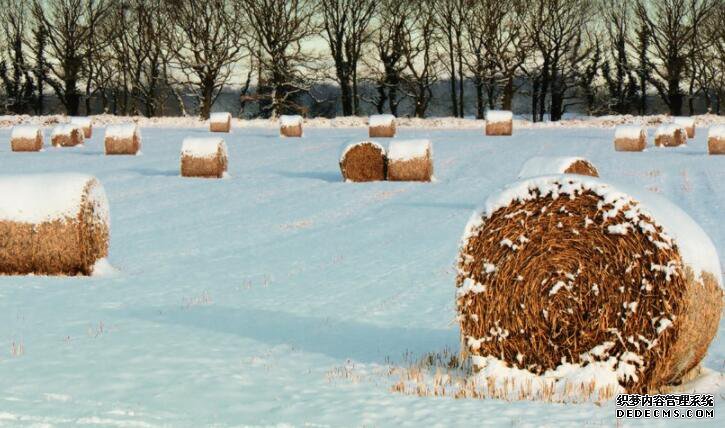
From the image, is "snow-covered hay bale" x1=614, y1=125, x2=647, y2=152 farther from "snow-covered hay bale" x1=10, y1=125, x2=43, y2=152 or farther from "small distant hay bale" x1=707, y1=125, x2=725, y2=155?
"snow-covered hay bale" x1=10, y1=125, x2=43, y2=152

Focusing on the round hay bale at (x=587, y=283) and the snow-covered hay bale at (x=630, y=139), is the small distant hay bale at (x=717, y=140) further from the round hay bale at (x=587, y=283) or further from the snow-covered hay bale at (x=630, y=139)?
the round hay bale at (x=587, y=283)

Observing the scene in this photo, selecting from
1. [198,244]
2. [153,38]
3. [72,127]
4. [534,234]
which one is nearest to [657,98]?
[153,38]

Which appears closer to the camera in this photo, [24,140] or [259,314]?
[259,314]

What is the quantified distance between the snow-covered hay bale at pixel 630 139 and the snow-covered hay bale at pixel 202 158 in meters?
14.3

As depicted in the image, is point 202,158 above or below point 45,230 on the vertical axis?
above

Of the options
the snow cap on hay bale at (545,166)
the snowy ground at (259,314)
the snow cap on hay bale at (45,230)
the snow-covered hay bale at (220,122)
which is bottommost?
the snowy ground at (259,314)

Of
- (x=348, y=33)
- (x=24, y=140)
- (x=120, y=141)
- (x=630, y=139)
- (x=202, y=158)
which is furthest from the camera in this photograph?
(x=348, y=33)

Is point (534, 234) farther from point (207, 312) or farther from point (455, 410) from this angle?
point (207, 312)

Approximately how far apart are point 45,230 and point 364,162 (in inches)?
562

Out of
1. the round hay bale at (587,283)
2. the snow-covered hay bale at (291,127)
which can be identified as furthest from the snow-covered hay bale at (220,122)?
the round hay bale at (587,283)

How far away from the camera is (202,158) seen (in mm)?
27875

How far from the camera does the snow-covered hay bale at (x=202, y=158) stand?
27828 millimetres

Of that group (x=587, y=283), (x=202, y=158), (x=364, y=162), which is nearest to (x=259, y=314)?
(x=587, y=283)

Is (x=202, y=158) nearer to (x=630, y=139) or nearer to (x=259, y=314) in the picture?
(x=630, y=139)
